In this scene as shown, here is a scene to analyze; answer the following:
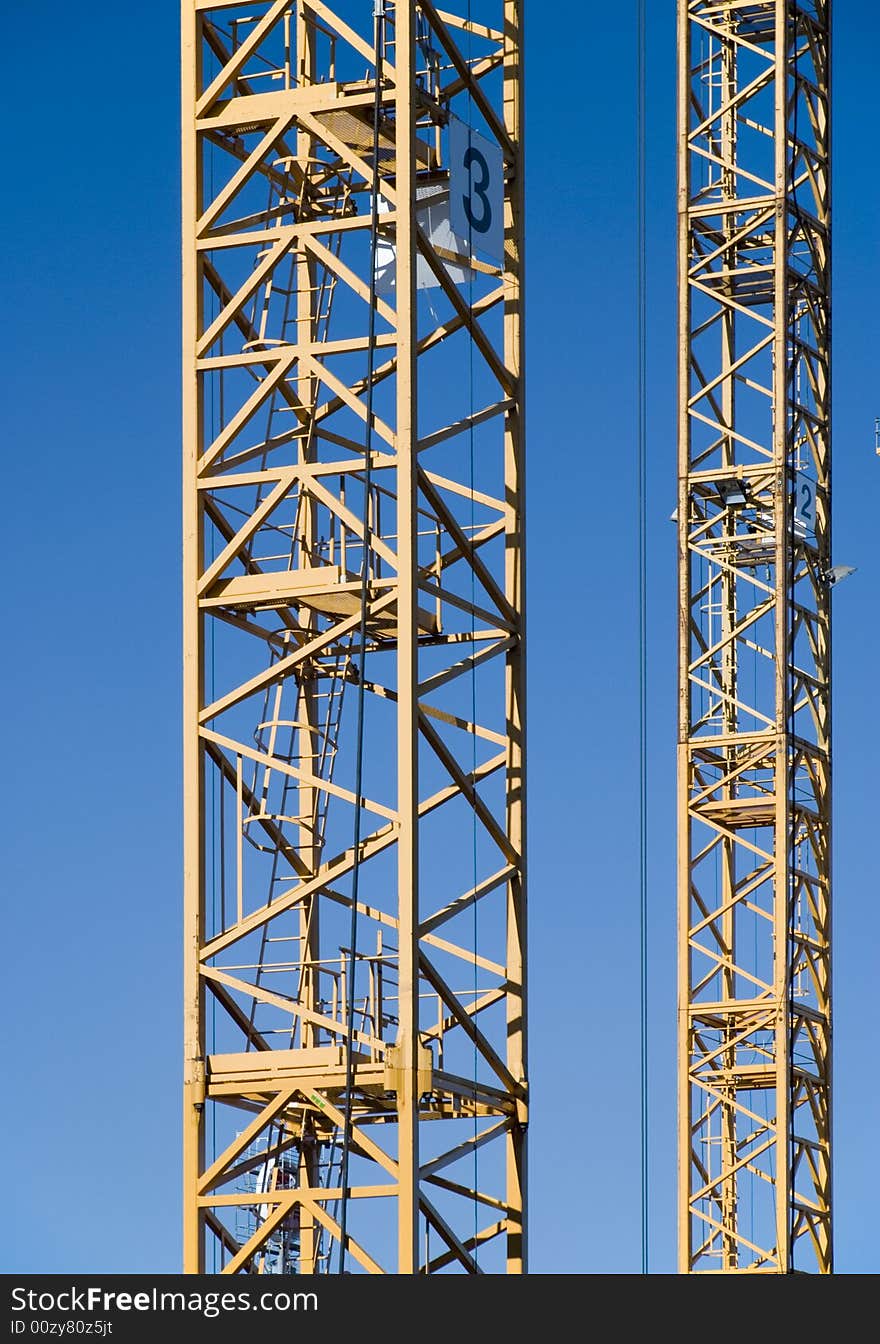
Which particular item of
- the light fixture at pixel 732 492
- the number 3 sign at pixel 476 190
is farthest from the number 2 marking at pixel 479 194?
the light fixture at pixel 732 492

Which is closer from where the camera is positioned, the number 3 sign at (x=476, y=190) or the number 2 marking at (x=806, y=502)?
the number 3 sign at (x=476, y=190)

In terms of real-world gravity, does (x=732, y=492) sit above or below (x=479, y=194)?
above

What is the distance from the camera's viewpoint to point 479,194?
35156 mm

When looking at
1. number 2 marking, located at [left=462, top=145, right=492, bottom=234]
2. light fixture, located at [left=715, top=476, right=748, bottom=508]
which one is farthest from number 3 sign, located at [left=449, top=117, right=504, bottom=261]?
light fixture, located at [left=715, top=476, right=748, bottom=508]

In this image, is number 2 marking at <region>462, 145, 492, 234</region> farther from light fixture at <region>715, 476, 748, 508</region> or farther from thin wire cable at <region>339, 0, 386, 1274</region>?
light fixture at <region>715, 476, 748, 508</region>

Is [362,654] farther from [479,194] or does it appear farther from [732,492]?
[732,492]

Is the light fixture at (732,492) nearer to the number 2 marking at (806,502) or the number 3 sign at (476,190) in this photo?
the number 2 marking at (806,502)

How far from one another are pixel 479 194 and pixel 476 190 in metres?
0.08

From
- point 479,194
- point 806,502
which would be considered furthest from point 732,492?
point 479,194

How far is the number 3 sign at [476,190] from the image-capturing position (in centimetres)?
3459

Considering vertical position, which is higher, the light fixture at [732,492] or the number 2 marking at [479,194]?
the light fixture at [732,492]

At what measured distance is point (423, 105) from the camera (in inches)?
1347
